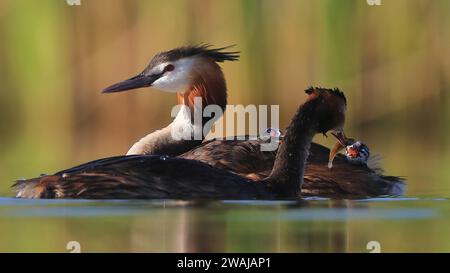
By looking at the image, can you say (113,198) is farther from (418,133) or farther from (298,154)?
(418,133)

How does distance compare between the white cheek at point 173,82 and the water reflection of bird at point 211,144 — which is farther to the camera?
the white cheek at point 173,82

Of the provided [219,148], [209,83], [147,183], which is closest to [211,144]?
[219,148]

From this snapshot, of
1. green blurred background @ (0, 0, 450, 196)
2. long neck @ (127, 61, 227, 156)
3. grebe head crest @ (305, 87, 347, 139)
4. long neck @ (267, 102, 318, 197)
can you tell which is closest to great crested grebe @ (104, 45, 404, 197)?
long neck @ (127, 61, 227, 156)

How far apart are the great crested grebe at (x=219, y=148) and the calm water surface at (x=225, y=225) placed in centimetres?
77

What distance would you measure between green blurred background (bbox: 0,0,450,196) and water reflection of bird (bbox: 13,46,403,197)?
2496 millimetres

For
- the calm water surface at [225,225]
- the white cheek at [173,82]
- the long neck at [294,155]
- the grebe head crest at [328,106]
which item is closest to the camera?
the calm water surface at [225,225]

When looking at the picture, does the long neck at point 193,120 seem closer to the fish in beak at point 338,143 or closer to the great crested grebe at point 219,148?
the great crested grebe at point 219,148

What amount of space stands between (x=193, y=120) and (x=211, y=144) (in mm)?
358

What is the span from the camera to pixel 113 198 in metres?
9.11

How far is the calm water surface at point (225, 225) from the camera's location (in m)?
7.27

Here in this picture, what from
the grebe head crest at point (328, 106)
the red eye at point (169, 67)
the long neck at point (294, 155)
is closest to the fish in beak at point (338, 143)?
the grebe head crest at point (328, 106)

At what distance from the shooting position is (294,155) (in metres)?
9.57
